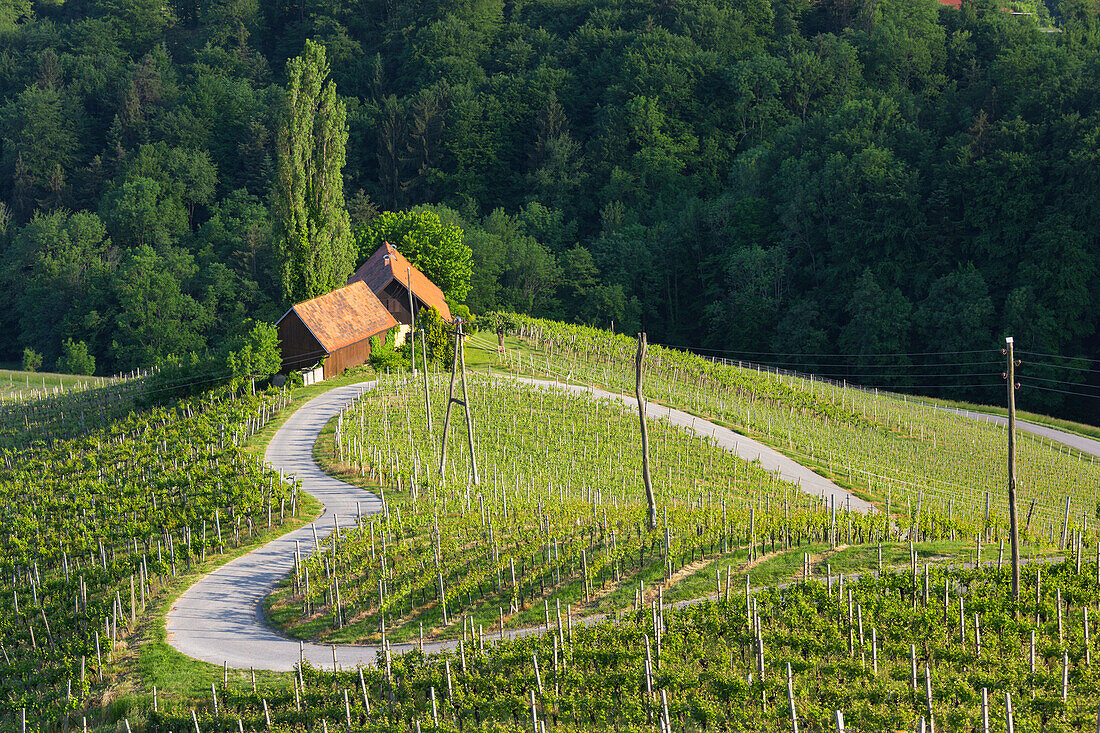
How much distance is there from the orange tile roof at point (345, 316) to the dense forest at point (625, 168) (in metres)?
17.4

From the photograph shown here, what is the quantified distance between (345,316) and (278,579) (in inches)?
1029

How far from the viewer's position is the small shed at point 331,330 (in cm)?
5191

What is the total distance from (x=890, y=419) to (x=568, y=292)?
39.1 metres

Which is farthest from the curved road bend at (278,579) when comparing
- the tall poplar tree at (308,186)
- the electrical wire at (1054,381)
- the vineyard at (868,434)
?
the electrical wire at (1054,381)

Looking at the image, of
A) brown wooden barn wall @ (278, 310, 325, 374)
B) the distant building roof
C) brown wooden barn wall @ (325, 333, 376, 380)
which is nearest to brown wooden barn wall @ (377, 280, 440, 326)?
the distant building roof

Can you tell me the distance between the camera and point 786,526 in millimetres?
29062

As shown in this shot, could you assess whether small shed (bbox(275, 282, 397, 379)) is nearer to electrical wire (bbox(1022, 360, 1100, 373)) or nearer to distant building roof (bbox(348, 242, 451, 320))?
distant building roof (bbox(348, 242, 451, 320))

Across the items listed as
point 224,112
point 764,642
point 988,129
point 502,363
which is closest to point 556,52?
point 224,112

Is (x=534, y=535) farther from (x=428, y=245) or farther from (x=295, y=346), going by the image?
Result: (x=428, y=245)

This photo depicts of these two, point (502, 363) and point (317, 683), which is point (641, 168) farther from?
point (317, 683)

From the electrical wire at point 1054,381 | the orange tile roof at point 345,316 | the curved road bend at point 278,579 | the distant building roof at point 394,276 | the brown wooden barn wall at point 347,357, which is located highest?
the distant building roof at point 394,276

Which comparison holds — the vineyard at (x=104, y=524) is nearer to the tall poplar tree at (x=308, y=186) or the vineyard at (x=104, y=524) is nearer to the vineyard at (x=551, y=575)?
the vineyard at (x=551, y=575)

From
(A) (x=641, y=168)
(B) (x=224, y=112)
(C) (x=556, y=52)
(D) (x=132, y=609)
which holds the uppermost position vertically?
(C) (x=556, y=52)

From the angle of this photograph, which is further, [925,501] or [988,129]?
[988,129]
